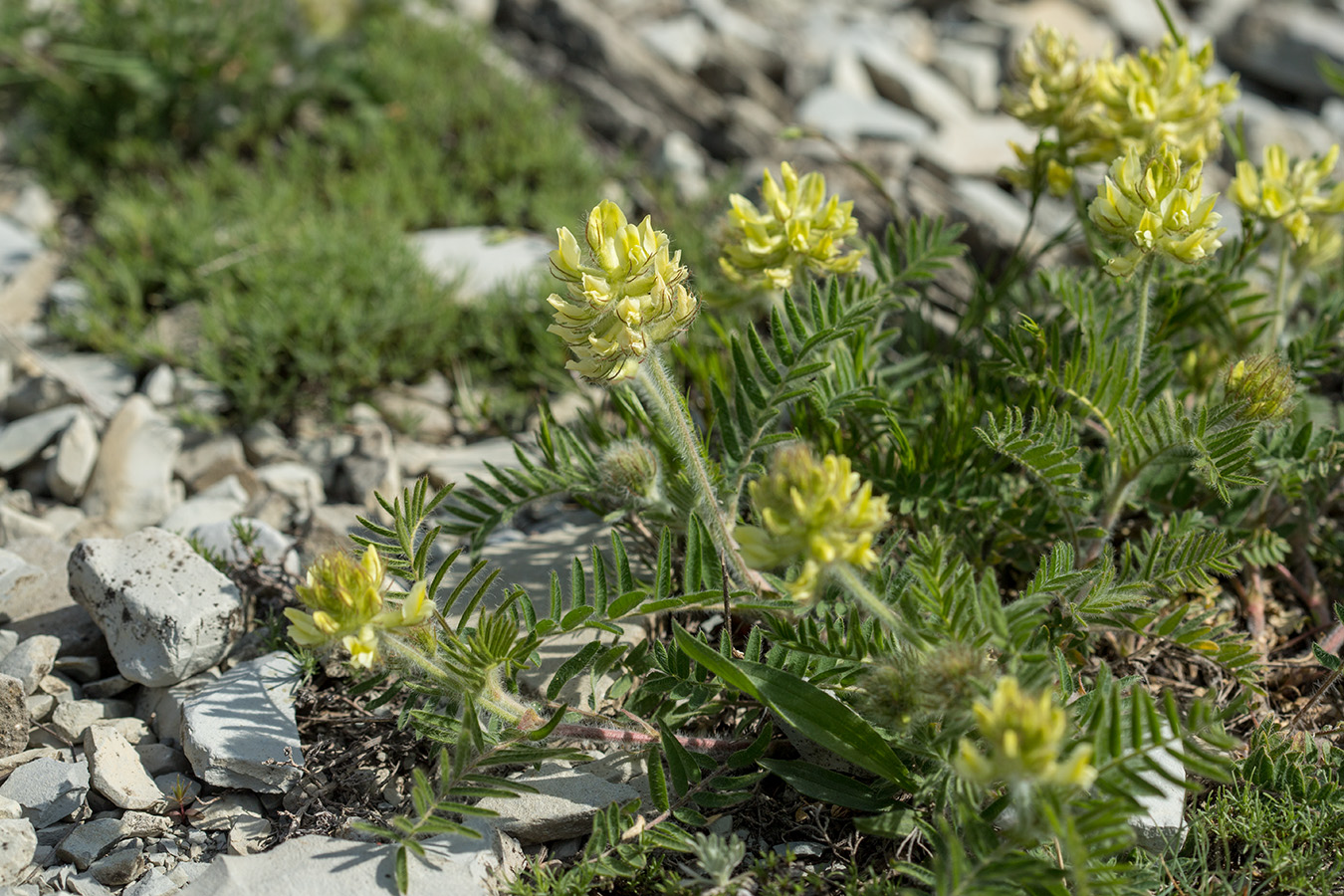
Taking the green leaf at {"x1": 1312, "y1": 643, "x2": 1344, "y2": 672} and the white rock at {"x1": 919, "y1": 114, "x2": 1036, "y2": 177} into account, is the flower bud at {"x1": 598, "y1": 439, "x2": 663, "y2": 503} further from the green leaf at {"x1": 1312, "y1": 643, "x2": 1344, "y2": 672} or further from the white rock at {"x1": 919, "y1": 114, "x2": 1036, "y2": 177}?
the white rock at {"x1": 919, "y1": 114, "x2": 1036, "y2": 177}

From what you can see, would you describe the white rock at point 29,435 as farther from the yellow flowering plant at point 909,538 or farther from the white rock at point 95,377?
the yellow flowering plant at point 909,538

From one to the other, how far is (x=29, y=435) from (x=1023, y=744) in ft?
11.8

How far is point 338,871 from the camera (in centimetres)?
224

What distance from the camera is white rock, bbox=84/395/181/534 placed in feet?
11.7

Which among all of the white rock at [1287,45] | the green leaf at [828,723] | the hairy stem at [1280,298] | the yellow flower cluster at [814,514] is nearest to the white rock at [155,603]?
the green leaf at [828,723]

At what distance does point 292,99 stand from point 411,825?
435 cm

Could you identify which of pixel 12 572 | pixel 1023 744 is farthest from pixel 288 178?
pixel 1023 744

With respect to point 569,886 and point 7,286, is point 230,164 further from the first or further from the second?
point 569,886

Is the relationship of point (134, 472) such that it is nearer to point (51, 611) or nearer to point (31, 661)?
point (51, 611)

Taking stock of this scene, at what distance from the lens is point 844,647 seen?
233cm

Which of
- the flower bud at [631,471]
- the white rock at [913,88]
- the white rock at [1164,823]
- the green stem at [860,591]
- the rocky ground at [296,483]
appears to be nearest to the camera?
the green stem at [860,591]

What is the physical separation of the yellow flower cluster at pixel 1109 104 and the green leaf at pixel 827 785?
1.91 metres

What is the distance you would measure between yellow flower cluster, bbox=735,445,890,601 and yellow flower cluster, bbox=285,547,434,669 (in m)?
0.72

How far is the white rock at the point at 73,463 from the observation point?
3.63m
